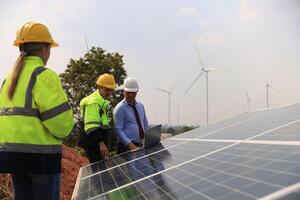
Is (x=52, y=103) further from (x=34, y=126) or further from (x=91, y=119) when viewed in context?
(x=91, y=119)

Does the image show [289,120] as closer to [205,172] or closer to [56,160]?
[205,172]

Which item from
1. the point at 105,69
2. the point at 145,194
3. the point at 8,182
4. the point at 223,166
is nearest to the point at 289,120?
the point at 223,166

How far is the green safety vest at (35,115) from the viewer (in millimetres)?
3994

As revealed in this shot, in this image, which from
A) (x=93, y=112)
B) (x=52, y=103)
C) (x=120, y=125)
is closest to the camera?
(x=52, y=103)

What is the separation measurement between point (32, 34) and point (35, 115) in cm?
84

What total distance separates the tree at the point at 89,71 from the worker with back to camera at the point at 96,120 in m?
26.1

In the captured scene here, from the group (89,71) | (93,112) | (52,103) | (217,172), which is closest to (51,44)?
(52,103)

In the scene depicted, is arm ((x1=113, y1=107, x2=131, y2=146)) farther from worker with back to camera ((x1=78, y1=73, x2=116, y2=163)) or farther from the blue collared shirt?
worker with back to camera ((x1=78, y1=73, x2=116, y2=163))

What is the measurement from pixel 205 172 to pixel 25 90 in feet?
5.94

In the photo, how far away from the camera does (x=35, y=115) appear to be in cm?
403

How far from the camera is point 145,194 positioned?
161 inches

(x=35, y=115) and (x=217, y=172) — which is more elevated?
(x=35, y=115)

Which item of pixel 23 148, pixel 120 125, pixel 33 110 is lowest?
pixel 120 125

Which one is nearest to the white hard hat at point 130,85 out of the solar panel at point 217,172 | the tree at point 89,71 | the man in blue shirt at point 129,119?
the man in blue shirt at point 129,119
